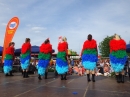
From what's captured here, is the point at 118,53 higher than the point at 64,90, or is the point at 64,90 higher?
the point at 118,53

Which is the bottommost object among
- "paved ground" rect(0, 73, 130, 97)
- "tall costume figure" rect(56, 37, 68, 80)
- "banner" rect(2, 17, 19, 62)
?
"paved ground" rect(0, 73, 130, 97)

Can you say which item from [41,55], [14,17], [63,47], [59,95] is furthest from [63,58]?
[14,17]

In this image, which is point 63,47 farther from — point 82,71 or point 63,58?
point 82,71

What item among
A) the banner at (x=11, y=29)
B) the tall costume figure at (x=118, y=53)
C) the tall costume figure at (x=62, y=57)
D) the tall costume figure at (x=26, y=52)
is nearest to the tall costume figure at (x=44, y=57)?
the tall costume figure at (x=62, y=57)

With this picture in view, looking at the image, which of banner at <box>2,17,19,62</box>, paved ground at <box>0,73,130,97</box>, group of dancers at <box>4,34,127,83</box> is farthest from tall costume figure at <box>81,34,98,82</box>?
banner at <box>2,17,19,62</box>

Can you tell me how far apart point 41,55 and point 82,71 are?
4.83 meters

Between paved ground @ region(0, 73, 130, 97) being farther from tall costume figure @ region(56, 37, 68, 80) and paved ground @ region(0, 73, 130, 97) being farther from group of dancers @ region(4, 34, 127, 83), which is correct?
tall costume figure @ region(56, 37, 68, 80)

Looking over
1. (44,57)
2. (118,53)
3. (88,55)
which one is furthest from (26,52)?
(118,53)

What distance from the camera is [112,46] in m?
7.80

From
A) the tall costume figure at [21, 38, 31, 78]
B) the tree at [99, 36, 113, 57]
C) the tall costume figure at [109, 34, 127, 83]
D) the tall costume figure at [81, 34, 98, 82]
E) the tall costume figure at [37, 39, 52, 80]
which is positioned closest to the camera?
the tall costume figure at [109, 34, 127, 83]

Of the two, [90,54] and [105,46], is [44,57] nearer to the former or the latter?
[90,54]

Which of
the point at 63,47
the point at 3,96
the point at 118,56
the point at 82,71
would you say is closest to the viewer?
the point at 3,96

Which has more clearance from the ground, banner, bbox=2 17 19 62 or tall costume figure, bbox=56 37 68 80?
banner, bbox=2 17 19 62

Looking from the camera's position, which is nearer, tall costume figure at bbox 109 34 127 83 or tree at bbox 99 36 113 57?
tall costume figure at bbox 109 34 127 83
